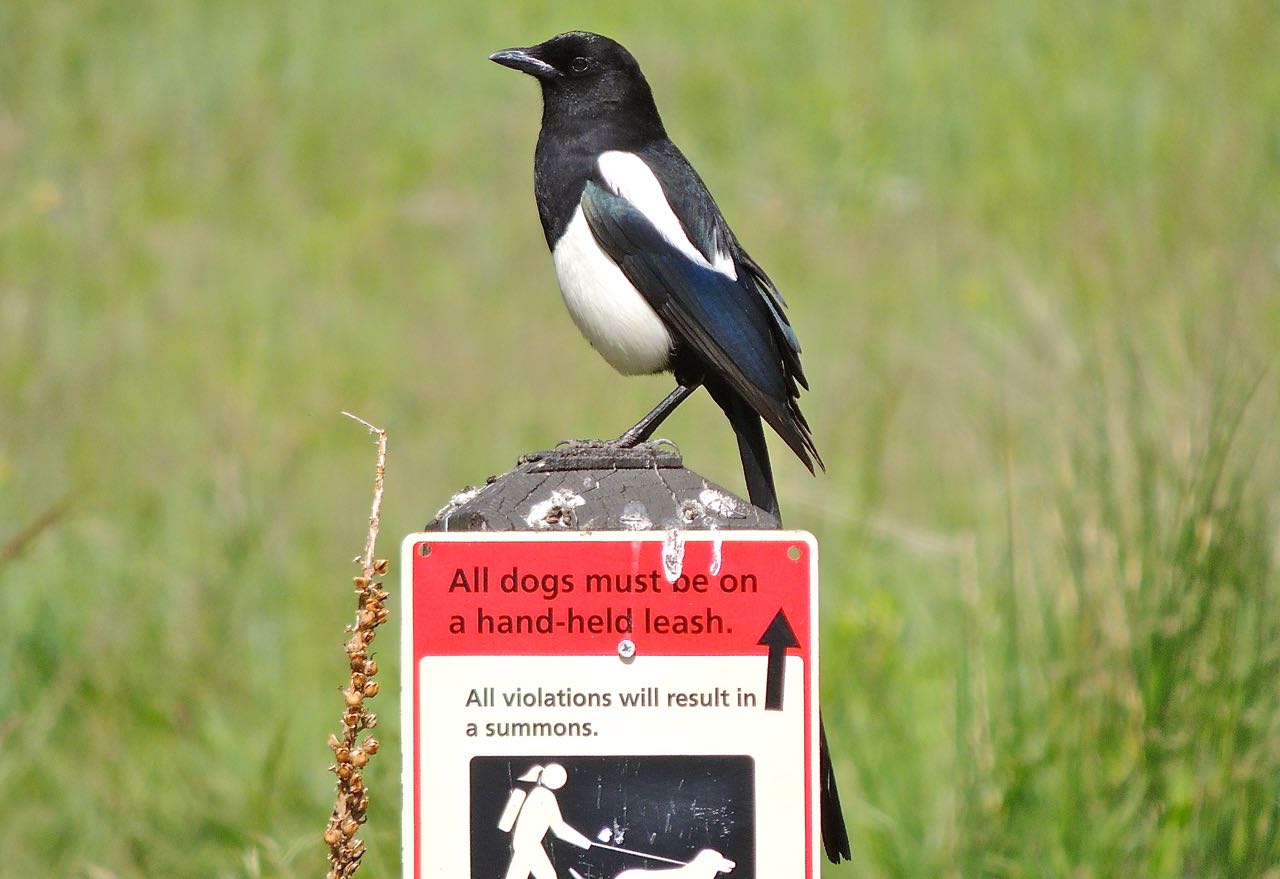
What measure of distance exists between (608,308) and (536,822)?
1.12 metres

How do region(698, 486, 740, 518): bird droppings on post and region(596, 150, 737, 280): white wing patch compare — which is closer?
region(698, 486, 740, 518): bird droppings on post

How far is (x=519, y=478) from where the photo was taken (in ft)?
5.56

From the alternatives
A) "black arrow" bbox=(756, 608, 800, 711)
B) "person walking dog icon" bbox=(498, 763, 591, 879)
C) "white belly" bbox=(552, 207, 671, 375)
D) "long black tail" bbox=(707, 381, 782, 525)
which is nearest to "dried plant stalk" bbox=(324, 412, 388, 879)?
"person walking dog icon" bbox=(498, 763, 591, 879)

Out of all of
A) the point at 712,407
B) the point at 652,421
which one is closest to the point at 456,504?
the point at 652,421

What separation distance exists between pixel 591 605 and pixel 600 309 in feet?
3.38

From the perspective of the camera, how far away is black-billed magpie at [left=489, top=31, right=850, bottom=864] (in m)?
2.31

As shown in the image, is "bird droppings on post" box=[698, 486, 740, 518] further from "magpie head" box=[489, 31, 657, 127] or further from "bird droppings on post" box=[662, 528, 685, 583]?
"magpie head" box=[489, 31, 657, 127]

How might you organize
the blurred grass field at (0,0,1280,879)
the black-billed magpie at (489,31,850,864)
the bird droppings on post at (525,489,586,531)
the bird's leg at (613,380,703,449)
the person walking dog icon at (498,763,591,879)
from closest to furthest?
the person walking dog icon at (498,763,591,879)
the bird droppings on post at (525,489,586,531)
the bird's leg at (613,380,703,449)
the black-billed magpie at (489,31,850,864)
the blurred grass field at (0,0,1280,879)

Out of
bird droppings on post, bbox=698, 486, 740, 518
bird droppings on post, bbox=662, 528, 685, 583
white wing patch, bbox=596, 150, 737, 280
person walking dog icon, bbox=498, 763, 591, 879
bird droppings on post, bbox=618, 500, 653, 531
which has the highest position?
white wing patch, bbox=596, 150, 737, 280

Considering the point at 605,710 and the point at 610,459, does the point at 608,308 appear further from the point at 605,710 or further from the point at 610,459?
the point at 605,710

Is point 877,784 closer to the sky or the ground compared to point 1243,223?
closer to the ground

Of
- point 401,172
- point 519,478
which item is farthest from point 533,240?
point 519,478

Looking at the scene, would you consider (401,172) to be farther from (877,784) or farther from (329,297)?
(877,784)

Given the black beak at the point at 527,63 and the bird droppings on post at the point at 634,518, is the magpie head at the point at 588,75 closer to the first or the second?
the black beak at the point at 527,63
